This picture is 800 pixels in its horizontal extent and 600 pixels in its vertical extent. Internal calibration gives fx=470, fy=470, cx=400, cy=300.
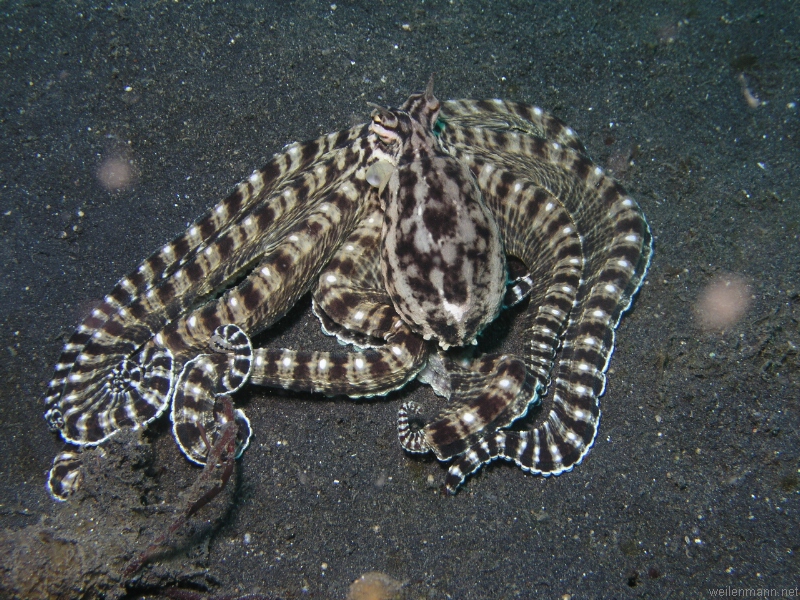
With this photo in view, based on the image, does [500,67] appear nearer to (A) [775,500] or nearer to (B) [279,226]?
(B) [279,226]

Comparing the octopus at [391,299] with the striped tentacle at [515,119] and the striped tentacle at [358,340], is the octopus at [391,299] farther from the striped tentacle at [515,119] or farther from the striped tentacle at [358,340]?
the striped tentacle at [515,119]

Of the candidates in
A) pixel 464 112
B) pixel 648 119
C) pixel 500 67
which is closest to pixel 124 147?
pixel 464 112

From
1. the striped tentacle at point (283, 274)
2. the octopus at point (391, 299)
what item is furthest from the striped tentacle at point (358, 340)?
the striped tentacle at point (283, 274)

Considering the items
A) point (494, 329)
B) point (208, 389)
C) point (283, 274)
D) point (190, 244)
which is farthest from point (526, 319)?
point (190, 244)

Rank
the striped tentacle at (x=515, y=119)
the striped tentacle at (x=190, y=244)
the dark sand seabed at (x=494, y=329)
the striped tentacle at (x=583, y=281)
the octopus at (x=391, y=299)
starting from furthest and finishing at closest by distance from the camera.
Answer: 1. the striped tentacle at (x=515, y=119)
2. the striped tentacle at (x=190, y=244)
3. the striped tentacle at (x=583, y=281)
4. the dark sand seabed at (x=494, y=329)
5. the octopus at (x=391, y=299)

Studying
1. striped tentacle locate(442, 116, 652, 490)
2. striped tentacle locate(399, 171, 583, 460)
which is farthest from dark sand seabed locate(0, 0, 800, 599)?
striped tentacle locate(399, 171, 583, 460)

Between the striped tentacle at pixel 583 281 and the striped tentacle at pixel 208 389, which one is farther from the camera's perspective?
the striped tentacle at pixel 583 281
